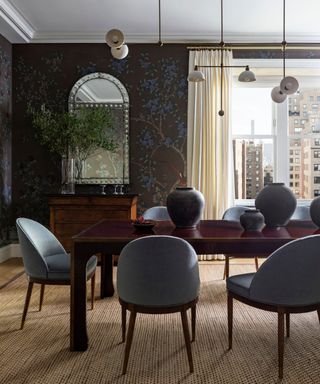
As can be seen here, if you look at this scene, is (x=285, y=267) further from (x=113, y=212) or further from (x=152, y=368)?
(x=113, y=212)

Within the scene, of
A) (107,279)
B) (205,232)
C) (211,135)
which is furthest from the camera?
(211,135)

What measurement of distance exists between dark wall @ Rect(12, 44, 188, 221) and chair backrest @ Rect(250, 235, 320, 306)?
3.40m

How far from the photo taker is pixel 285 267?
2.10 metres

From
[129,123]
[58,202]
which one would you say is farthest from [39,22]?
[58,202]

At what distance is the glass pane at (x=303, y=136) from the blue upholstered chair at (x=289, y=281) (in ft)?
13.2

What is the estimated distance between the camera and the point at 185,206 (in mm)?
2848

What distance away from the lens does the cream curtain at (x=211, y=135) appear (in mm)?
5383

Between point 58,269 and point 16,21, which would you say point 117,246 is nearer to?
point 58,269

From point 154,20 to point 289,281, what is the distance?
387 cm

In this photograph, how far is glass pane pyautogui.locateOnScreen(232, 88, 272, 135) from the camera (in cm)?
583

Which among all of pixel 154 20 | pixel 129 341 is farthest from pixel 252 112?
pixel 129 341

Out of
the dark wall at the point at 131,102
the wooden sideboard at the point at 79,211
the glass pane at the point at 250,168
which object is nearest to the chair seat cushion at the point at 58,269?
the wooden sideboard at the point at 79,211

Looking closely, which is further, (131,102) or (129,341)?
(131,102)

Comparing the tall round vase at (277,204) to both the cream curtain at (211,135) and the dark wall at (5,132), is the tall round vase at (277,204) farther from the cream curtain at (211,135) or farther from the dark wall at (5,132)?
the dark wall at (5,132)
